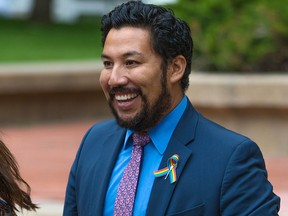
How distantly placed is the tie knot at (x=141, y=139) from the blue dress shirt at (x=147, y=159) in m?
0.02

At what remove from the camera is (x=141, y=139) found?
3.57 m

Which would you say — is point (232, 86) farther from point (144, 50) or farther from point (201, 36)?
point (144, 50)

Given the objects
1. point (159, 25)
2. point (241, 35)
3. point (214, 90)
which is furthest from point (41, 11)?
point (159, 25)

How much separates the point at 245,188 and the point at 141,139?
0.46 m

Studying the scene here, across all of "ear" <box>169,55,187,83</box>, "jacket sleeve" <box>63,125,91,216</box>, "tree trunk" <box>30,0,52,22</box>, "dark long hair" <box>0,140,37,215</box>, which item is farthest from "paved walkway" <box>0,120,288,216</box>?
"tree trunk" <box>30,0,52,22</box>

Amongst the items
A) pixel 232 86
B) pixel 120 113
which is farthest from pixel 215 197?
pixel 232 86

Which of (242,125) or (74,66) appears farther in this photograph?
(74,66)

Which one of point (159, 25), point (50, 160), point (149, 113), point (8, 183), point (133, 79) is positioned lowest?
point (50, 160)

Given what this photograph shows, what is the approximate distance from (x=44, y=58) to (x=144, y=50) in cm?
1217

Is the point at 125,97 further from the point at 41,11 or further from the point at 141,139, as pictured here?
the point at 41,11

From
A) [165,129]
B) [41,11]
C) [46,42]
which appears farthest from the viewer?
[41,11]

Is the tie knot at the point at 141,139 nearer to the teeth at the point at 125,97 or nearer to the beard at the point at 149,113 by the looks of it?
the beard at the point at 149,113

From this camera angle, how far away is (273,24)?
396 inches

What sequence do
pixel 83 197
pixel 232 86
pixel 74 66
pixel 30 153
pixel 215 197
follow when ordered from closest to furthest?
1. pixel 215 197
2. pixel 83 197
3. pixel 232 86
4. pixel 30 153
5. pixel 74 66
